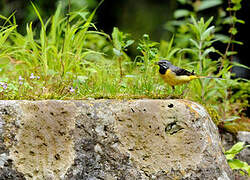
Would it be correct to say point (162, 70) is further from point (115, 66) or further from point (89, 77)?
point (115, 66)

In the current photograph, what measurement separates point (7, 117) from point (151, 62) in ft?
5.38

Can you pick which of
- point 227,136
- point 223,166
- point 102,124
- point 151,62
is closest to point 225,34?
point 227,136

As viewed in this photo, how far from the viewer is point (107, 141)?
2.95 meters

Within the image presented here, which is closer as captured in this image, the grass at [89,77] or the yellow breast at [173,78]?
the grass at [89,77]

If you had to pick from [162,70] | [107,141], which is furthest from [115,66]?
[107,141]

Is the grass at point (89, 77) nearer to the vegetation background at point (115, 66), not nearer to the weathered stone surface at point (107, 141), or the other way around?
the vegetation background at point (115, 66)

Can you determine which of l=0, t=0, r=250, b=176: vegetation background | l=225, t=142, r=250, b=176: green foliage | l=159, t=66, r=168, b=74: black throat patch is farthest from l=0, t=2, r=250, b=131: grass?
l=225, t=142, r=250, b=176: green foliage

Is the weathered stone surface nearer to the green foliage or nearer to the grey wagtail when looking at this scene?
the grey wagtail

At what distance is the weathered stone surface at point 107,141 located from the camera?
9.13ft

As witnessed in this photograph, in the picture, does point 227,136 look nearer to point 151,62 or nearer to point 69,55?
point 151,62

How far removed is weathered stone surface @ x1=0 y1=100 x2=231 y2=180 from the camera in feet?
9.13

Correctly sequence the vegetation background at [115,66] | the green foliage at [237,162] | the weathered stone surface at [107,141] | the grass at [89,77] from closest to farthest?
the weathered stone surface at [107,141]
the grass at [89,77]
the vegetation background at [115,66]
the green foliage at [237,162]

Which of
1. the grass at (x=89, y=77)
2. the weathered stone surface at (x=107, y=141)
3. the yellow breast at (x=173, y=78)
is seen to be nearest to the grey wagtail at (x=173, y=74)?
the yellow breast at (x=173, y=78)

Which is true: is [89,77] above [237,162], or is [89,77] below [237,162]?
above
